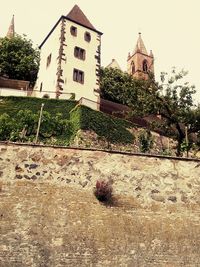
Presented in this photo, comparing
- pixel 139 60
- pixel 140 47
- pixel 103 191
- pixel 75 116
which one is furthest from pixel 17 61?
pixel 103 191

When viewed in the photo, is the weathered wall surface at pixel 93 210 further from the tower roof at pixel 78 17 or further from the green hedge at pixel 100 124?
the tower roof at pixel 78 17

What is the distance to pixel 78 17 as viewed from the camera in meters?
42.5

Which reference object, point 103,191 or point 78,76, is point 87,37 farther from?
point 103,191

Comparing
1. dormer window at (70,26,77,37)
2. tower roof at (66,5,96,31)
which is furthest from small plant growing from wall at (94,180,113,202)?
tower roof at (66,5,96,31)

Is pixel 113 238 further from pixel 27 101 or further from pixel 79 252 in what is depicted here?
pixel 27 101

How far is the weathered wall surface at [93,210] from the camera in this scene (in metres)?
13.5

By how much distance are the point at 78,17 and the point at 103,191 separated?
30149 millimetres

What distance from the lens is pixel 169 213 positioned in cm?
1562

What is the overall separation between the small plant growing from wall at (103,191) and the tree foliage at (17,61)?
32738 mm

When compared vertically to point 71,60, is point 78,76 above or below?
below

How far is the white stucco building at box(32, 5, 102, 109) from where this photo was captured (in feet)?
125

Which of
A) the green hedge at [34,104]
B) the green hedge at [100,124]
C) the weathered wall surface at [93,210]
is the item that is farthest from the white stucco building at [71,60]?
the weathered wall surface at [93,210]

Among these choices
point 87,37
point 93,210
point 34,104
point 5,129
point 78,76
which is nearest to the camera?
point 93,210

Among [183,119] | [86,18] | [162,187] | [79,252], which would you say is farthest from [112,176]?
[86,18]
